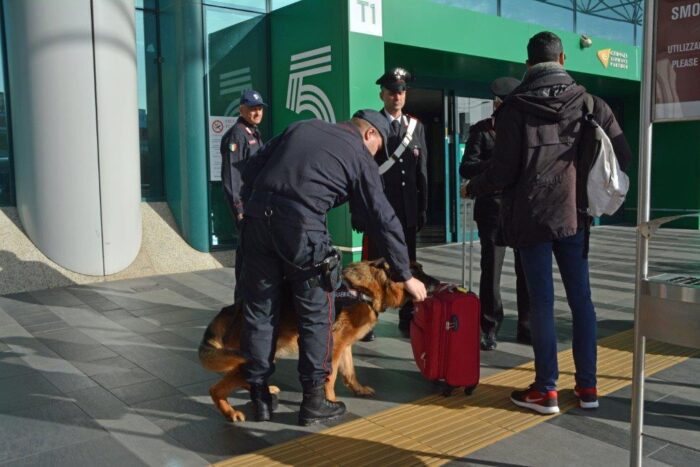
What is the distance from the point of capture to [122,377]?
4352mm

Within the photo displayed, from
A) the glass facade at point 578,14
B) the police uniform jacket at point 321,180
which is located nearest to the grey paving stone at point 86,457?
the police uniform jacket at point 321,180

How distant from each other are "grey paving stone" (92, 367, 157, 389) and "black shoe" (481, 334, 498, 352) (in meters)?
2.48

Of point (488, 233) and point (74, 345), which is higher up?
point (488, 233)

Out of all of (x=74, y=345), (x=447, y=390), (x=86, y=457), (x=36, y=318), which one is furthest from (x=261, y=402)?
(x=36, y=318)

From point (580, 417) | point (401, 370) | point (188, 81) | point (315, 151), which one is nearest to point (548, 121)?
point (315, 151)

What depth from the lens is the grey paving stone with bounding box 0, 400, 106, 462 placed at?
3270mm

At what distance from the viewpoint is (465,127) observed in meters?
11.8

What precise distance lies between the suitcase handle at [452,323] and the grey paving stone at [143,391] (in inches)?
71.1

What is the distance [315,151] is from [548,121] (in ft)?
4.34

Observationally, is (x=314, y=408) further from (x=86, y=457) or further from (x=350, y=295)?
(x=86, y=457)

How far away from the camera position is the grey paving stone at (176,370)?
14.1ft

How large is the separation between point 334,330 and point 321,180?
0.97 metres

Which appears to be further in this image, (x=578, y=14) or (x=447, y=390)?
(x=578, y=14)

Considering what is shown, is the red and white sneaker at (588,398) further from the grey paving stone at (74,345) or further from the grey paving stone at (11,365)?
the grey paving stone at (11,365)
